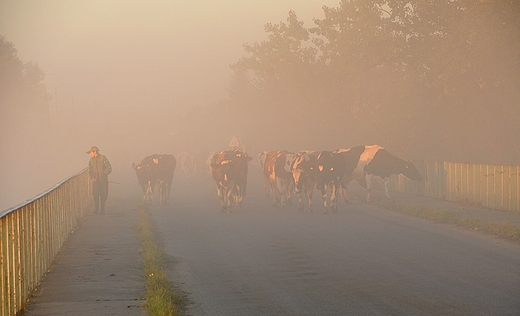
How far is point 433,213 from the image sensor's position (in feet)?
70.6

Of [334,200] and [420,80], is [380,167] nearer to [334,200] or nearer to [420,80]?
[334,200]

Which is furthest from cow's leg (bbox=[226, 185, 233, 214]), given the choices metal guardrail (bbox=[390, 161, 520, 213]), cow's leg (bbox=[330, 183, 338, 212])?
metal guardrail (bbox=[390, 161, 520, 213])

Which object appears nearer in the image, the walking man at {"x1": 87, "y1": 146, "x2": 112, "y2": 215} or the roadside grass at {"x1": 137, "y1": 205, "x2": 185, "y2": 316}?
the roadside grass at {"x1": 137, "y1": 205, "x2": 185, "y2": 316}

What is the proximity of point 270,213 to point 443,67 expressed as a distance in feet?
70.3

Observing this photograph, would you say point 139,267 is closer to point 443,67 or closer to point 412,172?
point 412,172

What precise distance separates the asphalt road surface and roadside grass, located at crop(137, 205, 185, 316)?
23 cm

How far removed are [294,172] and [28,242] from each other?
15883 mm

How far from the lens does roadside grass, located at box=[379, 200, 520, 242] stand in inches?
662

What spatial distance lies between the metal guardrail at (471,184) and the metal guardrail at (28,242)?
519 inches

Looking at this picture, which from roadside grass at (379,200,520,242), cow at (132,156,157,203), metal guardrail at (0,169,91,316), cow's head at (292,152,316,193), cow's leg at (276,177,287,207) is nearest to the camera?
metal guardrail at (0,169,91,316)

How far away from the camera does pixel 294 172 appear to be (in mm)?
25453

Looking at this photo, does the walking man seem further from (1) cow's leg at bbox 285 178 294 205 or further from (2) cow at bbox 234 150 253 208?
(1) cow's leg at bbox 285 178 294 205

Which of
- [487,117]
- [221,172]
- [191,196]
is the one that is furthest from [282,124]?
[221,172]

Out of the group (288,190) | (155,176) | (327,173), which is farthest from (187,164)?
(327,173)
